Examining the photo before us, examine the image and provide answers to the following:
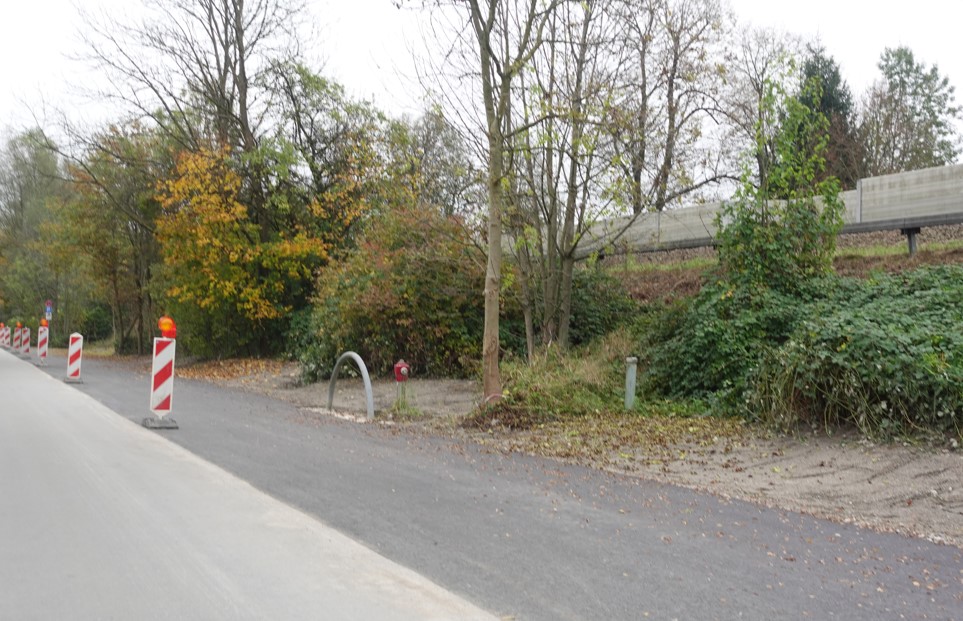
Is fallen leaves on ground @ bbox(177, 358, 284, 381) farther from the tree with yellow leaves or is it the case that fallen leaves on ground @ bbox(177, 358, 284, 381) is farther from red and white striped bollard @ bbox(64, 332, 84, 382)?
red and white striped bollard @ bbox(64, 332, 84, 382)

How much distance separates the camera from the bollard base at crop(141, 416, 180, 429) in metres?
11.8

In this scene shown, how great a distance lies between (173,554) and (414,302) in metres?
14.0

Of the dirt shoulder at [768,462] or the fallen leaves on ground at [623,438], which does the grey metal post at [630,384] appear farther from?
the dirt shoulder at [768,462]

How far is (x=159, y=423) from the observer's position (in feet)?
39.0

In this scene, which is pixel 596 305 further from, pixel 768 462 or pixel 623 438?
pixel 768 462

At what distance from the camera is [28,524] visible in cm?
614

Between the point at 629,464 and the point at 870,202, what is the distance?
1428 cm

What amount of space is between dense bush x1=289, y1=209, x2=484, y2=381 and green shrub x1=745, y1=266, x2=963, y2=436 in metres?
8.69

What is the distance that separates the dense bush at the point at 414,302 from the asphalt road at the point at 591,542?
368 inches

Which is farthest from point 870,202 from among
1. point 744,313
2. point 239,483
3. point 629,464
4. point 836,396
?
point 239,483

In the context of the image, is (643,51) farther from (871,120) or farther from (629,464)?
(871,120)

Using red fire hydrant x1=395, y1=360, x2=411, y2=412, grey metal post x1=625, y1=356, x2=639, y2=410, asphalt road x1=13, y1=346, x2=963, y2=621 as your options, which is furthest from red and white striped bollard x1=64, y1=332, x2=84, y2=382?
grey metal post x1=625, y1=356, x2=639, y2=410

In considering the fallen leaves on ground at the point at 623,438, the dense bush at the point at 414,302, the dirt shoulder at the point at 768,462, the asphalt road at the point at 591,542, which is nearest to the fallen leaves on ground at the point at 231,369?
the dense bush at the point at 414,302

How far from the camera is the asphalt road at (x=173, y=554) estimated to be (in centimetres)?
453
